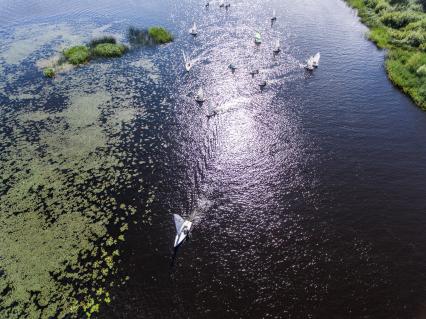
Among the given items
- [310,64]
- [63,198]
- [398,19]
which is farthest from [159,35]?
[398,19]

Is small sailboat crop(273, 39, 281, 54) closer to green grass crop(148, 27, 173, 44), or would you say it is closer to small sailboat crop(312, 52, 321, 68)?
small sailboat crop(312, 52, 321, 68)

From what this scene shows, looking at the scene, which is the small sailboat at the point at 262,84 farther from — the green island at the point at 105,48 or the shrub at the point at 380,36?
the shrub at the point at 380,36

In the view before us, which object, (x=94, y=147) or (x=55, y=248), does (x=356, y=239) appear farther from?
(x=94, y=147)

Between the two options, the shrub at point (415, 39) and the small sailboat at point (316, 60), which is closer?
the small sailboat at point (316, 60)

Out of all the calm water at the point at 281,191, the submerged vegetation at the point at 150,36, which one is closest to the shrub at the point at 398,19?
the calm water at the point at 281,191

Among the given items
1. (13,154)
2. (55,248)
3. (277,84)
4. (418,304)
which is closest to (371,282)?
(418,304)

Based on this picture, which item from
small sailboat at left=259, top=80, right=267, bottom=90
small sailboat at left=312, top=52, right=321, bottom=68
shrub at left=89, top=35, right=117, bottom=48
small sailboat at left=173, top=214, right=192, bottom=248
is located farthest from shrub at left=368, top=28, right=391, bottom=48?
small sailboat at left=173, top=214, right=192, bottom=248

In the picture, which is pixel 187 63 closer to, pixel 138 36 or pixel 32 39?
pixel 138 36
